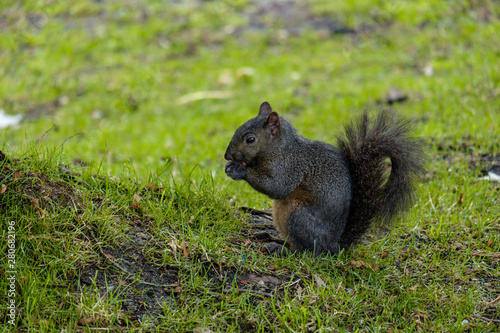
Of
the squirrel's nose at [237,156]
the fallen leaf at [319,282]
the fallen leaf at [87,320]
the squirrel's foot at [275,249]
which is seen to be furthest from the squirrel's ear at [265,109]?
the fallen leaf at [87,320]

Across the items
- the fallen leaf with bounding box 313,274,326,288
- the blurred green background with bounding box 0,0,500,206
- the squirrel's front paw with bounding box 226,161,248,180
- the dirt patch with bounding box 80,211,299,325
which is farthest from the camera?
the blurred green background with bounding box 0,0,500,206

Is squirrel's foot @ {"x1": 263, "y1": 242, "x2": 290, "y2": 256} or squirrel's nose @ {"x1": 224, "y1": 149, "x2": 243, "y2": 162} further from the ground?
squirrel's nose @ {"x1": 224, "y1": 149, "x2": 243, "y2": 162}

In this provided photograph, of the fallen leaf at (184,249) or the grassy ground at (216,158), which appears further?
the fallen leaf at (184,249)

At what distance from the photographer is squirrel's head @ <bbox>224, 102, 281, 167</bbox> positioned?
329 cm

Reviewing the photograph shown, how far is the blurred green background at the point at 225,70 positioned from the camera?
6.15 meters

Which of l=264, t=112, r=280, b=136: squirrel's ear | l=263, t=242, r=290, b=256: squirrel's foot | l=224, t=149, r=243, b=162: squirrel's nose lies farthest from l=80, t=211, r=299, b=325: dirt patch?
l=264, t=112, r=280, b=136: squirrel's ear

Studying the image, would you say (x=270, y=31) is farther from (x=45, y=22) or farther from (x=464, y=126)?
(x=464, y=126)

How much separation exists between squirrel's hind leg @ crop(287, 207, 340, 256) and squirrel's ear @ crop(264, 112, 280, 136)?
0.52 meters

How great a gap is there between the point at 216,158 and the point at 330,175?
2401mm

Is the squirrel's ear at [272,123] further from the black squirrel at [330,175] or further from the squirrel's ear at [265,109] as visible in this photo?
the squirrel's ear at [265,109]

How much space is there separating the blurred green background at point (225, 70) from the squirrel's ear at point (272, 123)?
1428 millimetres

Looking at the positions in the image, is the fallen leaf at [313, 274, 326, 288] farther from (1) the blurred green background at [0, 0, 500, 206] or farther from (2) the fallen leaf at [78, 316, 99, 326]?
(1) the blurred green background at [0, 0, 500, 206]

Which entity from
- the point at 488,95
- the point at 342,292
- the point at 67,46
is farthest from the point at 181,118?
the point at 342,292

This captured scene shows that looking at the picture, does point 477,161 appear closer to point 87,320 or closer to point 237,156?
point 237,156
